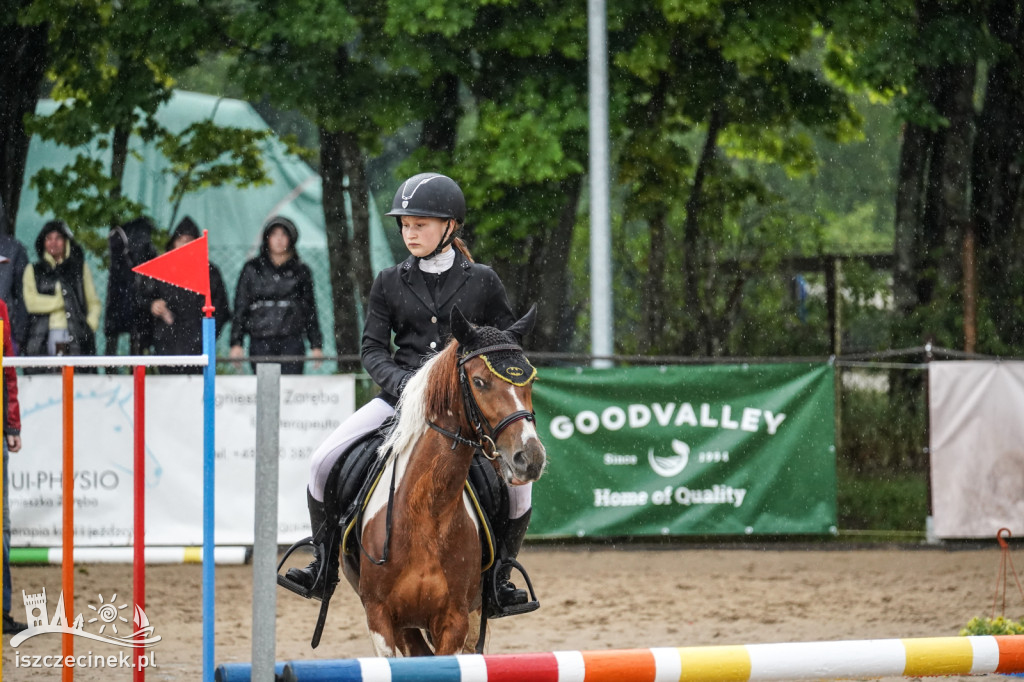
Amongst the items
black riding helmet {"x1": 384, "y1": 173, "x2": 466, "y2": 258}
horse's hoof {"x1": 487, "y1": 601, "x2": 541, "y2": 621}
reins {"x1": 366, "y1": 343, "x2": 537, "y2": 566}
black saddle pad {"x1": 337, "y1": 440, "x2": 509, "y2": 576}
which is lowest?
horse's hoof {"x1": 487, "y1": 601, "x2": 541, "y2": 621}

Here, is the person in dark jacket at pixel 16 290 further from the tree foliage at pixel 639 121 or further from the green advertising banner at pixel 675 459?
the green advertising banner at pixel 675 459

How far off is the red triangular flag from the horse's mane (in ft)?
2.99

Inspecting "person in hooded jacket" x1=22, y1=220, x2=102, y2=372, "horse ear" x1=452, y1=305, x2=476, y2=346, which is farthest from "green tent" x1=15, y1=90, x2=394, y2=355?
"horse ear" x1=452, y1=305, x2=476, y2=346

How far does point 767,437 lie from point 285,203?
30.3 feet

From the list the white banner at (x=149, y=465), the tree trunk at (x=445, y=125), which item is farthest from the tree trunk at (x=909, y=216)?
the white banner at (x=149, y=465)

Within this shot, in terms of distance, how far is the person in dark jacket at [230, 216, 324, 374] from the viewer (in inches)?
468

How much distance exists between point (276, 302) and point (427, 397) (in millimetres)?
7051

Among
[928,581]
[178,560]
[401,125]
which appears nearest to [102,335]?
[401,125]

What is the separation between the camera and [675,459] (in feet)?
36.2

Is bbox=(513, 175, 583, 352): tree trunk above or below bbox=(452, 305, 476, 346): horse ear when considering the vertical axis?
above

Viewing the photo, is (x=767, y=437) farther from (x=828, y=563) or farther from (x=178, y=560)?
(x=178, y=560)

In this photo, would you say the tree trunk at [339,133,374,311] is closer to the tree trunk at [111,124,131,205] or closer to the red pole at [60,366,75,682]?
the tree trunk at [111,124,131,205]

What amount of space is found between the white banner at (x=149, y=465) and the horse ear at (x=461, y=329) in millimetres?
5969

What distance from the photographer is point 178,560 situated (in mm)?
9094
